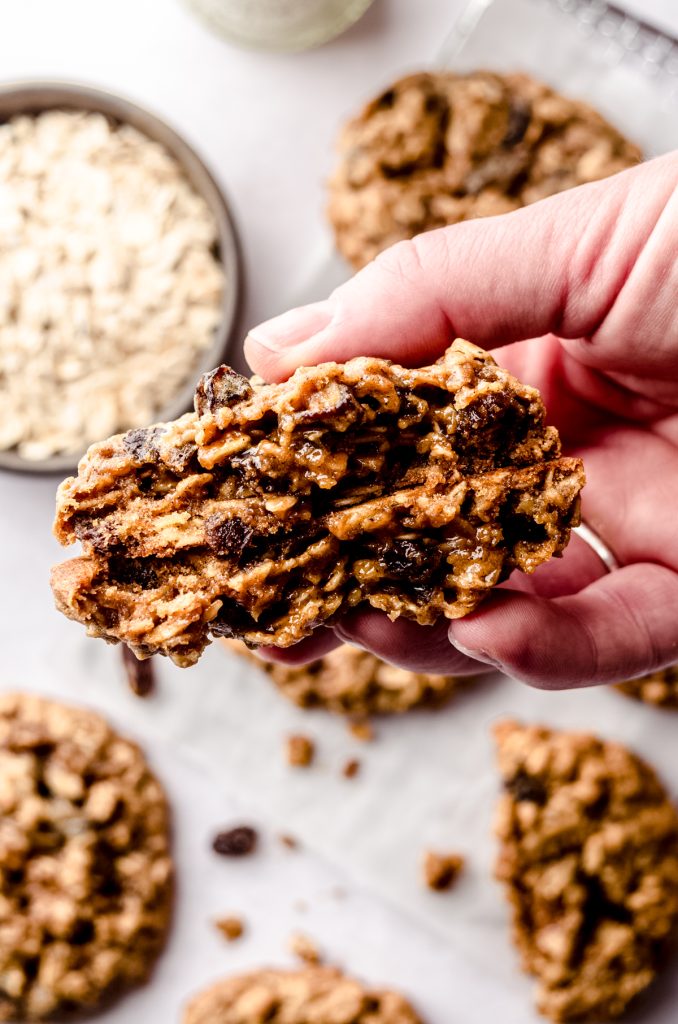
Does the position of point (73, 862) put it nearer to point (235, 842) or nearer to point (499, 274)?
point (235, 842)

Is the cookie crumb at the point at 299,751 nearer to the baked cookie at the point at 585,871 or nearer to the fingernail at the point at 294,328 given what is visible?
the baked cookie at the point at 585,871

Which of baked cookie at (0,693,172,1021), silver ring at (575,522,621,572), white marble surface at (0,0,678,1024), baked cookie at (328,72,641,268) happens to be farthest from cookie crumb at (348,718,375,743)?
baked cookie at (328,72,641,268)

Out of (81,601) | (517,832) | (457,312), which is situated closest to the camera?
(81,601)

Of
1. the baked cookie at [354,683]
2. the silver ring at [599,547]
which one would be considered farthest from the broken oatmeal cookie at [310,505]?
the baked cookie at [354,683]

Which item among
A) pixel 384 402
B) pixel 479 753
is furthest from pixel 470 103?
pixel 479 753

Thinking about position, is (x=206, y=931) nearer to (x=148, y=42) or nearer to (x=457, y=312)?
(x=457, y=312)

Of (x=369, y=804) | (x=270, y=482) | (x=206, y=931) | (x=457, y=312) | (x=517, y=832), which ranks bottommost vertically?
(x=206, y=931)

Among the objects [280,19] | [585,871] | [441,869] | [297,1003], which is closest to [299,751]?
[441,869]
